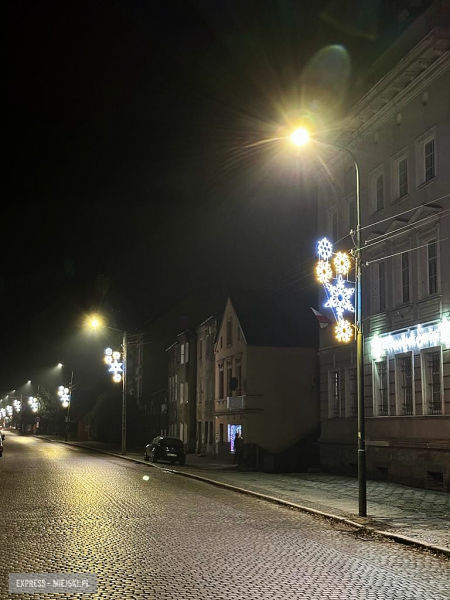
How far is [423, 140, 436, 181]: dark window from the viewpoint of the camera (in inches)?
960

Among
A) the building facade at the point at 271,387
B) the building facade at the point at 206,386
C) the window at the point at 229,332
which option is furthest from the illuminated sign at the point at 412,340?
the building facade at the point at 206,386

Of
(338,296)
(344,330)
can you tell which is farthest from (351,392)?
(344,330)

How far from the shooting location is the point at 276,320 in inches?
1620

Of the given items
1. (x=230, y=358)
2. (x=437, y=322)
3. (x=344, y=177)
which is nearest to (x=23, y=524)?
(x=437, y=322)

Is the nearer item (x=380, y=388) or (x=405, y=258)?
(x=405, y=258)

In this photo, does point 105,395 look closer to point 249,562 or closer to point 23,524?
point 23,524

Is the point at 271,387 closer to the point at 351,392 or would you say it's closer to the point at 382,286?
the point at 351,392

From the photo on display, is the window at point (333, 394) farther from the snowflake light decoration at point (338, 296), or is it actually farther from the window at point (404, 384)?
the snowflake light decoration at point (338, 296)

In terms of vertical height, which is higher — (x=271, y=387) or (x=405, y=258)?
(x=405, y=258)

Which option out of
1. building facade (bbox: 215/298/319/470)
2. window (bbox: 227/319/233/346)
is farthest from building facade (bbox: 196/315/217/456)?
building facade (bbox: 215/298/319/470)

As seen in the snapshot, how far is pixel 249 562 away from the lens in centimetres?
1030

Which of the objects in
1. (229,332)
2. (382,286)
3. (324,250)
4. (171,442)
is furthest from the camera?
(229,332)

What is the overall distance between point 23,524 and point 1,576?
17.5ft

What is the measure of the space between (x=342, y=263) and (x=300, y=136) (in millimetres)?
4284
